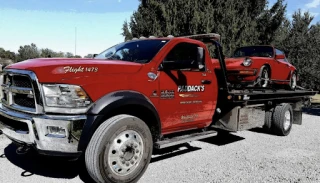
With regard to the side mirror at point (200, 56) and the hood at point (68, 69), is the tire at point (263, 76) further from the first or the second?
the hood at point (68, 69)

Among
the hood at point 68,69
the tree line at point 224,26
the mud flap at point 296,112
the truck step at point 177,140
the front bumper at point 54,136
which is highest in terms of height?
the tree line at point 224,26

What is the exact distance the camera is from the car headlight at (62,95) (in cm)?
320

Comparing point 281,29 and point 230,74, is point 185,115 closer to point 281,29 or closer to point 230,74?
point 230,74

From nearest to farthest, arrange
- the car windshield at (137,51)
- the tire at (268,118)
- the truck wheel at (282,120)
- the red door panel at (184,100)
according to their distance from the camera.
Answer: the red door panel at (184,100) < the car windshield at (137,51) < the truck wheel at (282,120) < the tire at (268,118)

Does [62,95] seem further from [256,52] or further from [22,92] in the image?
[256,52]

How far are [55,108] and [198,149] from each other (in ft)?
10.1

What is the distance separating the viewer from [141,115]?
3943 mm

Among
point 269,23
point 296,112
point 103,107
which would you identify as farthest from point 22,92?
point 269,23

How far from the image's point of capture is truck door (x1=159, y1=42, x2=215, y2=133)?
4.16m

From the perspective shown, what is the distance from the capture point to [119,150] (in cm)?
348

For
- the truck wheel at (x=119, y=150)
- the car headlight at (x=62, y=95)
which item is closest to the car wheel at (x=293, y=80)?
the truck wheel at (x=119, y=150)

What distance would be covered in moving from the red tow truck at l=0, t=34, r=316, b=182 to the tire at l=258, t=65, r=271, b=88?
9.30 feet

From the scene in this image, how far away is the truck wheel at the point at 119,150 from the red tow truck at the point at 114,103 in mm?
11

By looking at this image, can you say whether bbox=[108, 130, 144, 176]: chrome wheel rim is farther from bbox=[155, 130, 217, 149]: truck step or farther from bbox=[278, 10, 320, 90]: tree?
bbox=[278, 10, 320, 90]: tree
